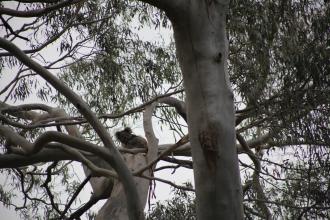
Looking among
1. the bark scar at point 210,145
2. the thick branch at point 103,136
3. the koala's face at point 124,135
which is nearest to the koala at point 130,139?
the koala's face at point 124,135

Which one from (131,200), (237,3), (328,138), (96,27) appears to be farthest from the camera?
(96,27)

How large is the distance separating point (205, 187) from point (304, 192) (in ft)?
6.41

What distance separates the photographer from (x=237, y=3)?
3.74 m

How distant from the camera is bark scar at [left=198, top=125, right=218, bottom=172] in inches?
85.8

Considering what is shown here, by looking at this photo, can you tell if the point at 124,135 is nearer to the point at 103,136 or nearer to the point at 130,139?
the point at 130,139

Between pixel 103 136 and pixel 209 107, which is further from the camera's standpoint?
pixel 103 136

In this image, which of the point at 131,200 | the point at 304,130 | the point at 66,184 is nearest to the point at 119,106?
the point at 66,184

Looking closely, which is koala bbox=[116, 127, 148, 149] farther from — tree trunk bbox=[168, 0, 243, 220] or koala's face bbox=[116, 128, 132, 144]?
tree trunk bbox=[168, 0, 243, 220]

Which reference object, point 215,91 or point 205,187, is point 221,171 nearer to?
point 205,187

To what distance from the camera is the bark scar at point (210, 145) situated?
85.8 inches

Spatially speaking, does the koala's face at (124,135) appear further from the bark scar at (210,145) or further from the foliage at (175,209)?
the bark scar at (210,145)

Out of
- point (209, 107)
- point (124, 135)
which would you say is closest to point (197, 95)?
point (209, 107)

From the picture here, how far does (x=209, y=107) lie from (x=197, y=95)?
10cm

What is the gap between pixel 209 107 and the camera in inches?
89.0
